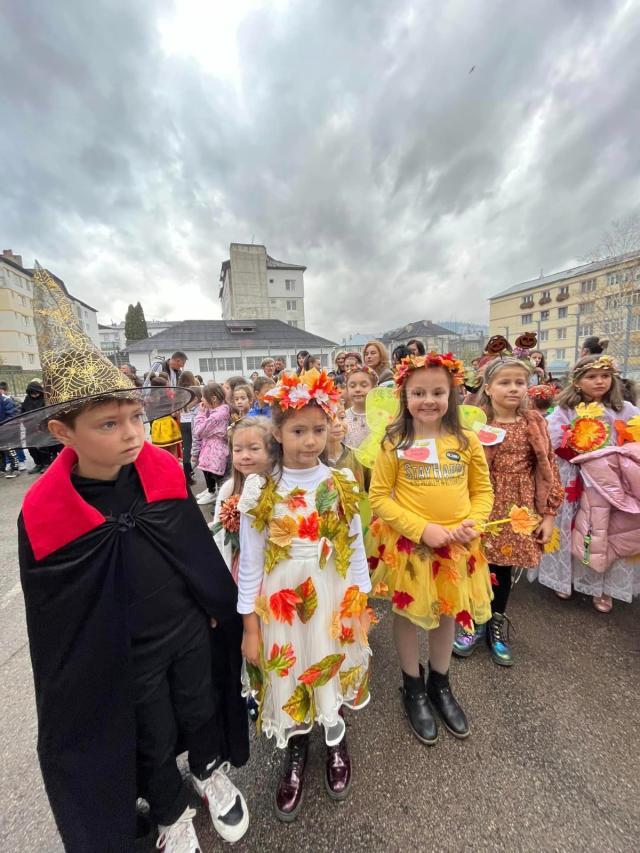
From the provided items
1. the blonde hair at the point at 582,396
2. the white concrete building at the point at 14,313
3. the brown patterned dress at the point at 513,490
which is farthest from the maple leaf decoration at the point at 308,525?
the white concrete building at the point at 14,313

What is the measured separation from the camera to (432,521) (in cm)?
175

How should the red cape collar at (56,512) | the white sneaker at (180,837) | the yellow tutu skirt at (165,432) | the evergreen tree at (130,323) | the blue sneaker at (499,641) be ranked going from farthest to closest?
1. the evergreen tree at (130,323)
2. the yellow tutu skirt at (165,432)
3. the blue sneaker at (499,641)
4. the white sneaker at (180,837)
5. the red cape collar at (56,512)

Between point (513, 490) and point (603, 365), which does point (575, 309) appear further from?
point (513, 490)

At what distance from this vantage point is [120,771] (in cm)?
121

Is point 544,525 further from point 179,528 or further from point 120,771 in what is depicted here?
point 120,771

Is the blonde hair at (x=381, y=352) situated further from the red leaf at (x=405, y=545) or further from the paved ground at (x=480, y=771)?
the paved ground at (x=480, y=771)

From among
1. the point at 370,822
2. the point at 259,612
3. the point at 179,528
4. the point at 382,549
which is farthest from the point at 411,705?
the point at 179,528

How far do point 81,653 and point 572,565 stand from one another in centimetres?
331

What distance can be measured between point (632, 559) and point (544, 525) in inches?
37.7

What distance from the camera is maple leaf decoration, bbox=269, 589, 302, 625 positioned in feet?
4.73

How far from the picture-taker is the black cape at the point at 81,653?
111cm

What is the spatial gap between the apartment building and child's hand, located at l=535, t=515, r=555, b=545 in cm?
1552

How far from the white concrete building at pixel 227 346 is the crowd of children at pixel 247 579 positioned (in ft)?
88.6

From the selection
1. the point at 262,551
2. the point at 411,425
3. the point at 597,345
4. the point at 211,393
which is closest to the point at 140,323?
the point at 211,393
